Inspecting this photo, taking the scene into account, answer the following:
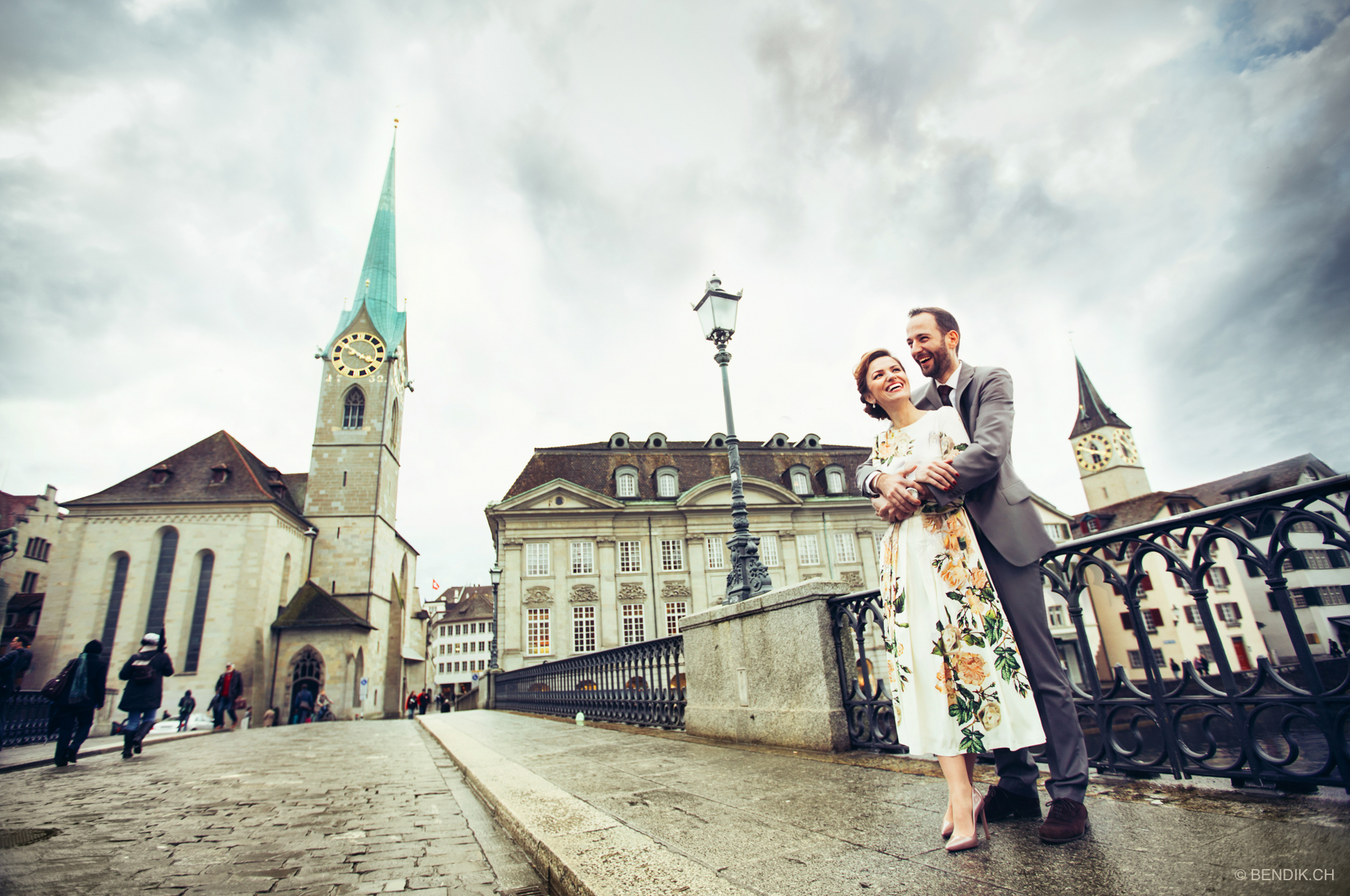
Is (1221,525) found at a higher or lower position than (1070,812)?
higher

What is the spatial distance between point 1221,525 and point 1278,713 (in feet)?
2.40

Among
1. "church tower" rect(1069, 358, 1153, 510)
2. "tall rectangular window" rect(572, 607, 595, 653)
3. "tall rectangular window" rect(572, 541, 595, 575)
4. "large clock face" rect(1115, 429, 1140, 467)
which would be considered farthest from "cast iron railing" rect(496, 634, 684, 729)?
"large clock face" rect(1115, 429, 1140, 467)

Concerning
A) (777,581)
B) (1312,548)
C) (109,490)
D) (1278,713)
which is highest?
(109,490)

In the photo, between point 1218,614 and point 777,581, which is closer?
point 1218,614

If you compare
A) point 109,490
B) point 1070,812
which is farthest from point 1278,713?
point 109,490

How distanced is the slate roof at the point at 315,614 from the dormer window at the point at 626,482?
16.5m

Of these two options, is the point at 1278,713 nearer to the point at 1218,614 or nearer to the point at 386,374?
the point at 1218,614

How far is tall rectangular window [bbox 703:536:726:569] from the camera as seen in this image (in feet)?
127

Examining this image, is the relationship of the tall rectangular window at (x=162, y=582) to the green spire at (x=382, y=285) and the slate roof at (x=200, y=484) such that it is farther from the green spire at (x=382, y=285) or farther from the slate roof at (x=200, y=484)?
the green spire at (x=382, y=285)

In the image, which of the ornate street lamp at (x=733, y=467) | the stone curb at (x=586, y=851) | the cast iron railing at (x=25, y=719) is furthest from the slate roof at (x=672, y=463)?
the stone curb at (x=586, y=851)

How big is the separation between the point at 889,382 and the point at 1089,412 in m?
85.6

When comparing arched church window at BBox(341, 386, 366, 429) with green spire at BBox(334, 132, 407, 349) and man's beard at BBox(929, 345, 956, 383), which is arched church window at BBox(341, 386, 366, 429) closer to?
green spire at BBox(334, 132, 407, 349)

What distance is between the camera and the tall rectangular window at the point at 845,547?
133 ft

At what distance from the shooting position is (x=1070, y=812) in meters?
2.12
